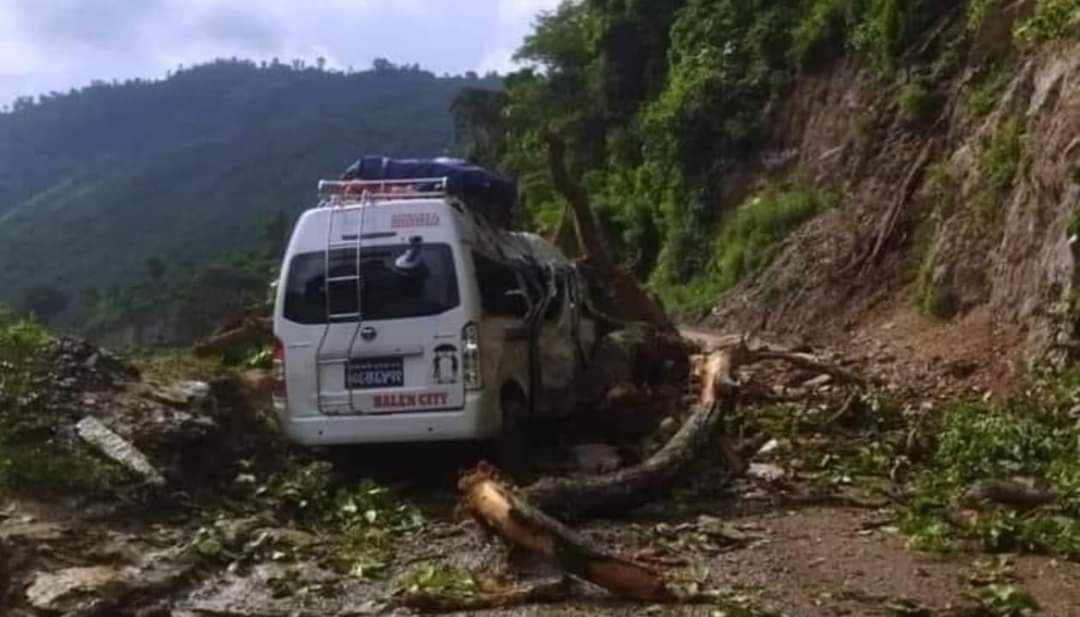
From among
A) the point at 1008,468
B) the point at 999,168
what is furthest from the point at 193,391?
the point at 999,168

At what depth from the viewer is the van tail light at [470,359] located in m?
10.1

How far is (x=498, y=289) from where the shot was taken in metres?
11.0

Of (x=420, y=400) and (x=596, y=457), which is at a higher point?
(x=420, y=400)

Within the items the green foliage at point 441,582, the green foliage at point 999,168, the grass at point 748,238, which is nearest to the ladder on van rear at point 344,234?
the green foliage at point 441,582

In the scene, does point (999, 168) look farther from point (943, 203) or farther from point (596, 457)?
point (596, 457)

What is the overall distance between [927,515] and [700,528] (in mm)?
1416

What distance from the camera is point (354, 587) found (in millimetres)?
7504

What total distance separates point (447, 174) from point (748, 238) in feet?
51.3

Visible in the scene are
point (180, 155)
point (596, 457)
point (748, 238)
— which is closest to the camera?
point (596, 457)

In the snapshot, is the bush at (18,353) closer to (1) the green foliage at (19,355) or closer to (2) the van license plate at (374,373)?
(1) the green foliage at (19,355)

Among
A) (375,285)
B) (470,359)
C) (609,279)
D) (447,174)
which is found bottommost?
(470,359)

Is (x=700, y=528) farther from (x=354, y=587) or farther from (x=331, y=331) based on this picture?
(x=331, y=331)

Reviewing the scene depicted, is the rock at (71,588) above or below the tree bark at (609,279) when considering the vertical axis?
below

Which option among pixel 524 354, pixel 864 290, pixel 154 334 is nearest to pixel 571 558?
pixel 524 354
